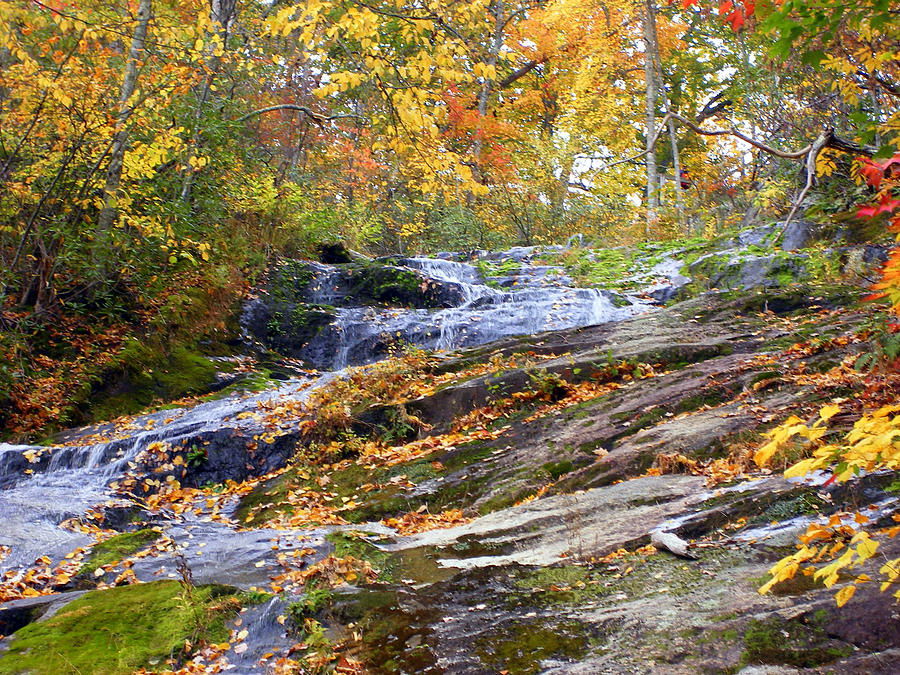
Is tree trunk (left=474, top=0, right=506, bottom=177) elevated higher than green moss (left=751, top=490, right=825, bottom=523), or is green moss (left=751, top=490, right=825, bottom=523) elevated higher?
tree trunk (left=474, top=0, right=506, bottom=177)

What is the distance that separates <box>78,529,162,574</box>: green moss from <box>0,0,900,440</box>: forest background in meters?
3.69

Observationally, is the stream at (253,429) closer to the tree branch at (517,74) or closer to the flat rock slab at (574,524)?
the flat rock slab at (574,524)

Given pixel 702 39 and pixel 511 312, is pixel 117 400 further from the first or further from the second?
pixel 702 39

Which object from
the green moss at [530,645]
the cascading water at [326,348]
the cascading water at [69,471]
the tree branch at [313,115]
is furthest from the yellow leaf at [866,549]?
the tree branch at [313,115]

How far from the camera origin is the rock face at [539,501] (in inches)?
110

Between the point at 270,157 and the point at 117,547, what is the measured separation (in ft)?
43.2

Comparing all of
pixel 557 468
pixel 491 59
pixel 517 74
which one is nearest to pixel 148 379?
pixel 557 468

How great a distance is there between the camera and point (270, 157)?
1662 centimetres

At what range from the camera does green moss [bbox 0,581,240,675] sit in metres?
3.28

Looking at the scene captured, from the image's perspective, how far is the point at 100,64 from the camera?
11.4 meters

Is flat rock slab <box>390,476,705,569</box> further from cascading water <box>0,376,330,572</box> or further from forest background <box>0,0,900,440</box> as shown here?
cascading water <box>0,376,330,572</box>

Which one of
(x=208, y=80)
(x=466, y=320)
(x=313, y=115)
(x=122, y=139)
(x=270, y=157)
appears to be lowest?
(x=466, y=320)

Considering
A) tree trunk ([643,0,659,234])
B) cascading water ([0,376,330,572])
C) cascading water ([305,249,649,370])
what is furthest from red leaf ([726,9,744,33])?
tree trunk ([643,0,659,234])

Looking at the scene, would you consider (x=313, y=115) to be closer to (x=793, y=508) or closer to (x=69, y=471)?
(x=69, y=471)
